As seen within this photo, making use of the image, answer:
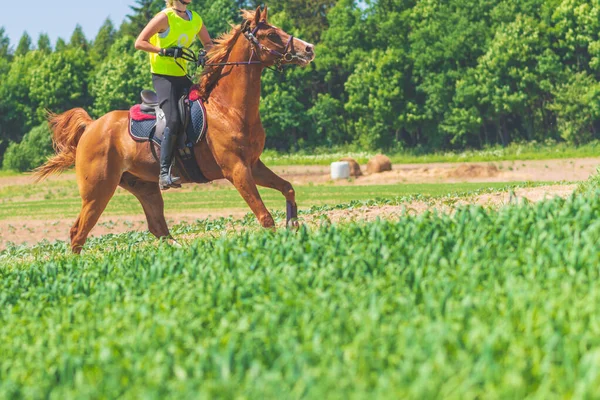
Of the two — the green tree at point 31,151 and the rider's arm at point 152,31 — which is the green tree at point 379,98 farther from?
the rider's arm at point 152,31

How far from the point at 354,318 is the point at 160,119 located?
27.7ft

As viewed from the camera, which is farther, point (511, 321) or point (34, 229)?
point (34, 229)

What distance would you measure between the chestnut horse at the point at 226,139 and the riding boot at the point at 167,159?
30 cm

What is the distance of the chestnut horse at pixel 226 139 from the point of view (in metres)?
13.7

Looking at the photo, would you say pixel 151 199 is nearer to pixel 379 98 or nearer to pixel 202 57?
pixel 202 57

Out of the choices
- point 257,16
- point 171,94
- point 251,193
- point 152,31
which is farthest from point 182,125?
point 257,16

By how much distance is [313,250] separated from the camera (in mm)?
8977

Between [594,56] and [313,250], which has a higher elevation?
[594,56]

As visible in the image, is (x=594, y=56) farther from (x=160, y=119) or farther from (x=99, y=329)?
(x=99, y=329)

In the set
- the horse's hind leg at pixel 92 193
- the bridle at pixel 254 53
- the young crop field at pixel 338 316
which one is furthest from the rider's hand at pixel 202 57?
the young crop field at pixel 338 316

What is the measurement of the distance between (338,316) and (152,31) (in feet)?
27.4

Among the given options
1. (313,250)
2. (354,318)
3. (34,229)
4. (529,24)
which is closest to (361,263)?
(313,250)

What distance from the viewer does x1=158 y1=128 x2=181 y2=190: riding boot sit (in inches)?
552

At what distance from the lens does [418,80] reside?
3044 inches
